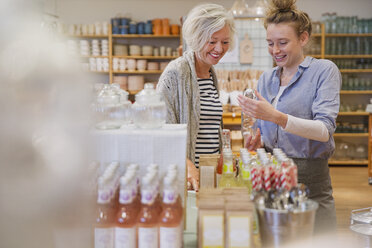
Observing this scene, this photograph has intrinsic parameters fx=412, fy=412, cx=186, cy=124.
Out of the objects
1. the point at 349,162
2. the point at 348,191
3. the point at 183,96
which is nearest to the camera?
the point at 183,96

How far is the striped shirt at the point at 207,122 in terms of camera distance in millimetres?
2455

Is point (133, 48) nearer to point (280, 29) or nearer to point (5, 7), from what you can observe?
point (280, 29)

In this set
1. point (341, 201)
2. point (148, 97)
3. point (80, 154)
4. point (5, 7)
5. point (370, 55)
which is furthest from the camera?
point (370, 55)

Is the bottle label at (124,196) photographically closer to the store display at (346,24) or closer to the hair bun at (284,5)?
the hair bun at (284,5)

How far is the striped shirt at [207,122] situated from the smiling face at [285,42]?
507mm

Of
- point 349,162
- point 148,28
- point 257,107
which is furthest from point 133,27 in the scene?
point 257,107

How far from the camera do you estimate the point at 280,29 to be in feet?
6.84

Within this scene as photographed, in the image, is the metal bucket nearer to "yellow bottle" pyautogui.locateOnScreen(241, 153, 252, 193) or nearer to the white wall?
"yellow bottle" pyautogui.locateOnScreen(241, 153, 252, 193)

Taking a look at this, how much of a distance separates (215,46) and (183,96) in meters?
0.34

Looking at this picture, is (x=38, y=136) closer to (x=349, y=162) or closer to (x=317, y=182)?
(x=317, y=182)

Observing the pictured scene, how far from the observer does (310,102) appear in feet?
6.84

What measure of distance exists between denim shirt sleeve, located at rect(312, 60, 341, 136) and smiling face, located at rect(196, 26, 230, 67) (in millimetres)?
606

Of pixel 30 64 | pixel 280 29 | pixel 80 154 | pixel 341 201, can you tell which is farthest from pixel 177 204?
pixel 341 201

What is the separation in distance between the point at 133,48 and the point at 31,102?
7347 millimetres
